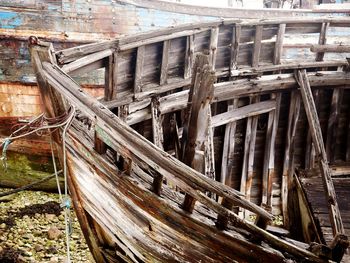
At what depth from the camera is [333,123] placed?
705 cm

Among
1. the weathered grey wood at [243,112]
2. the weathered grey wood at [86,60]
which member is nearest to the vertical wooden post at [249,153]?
the weathered grey wood at [243,112]

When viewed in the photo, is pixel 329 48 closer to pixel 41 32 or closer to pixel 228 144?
pixel 228 144

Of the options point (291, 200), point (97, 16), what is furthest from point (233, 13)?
point (291, 200)

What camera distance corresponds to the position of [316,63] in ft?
22.0

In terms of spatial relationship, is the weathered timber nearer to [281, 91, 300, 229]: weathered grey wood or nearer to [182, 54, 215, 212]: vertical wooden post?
[281, 91, 300, 229]: weathered grey wood

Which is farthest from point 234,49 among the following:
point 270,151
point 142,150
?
point 142,150

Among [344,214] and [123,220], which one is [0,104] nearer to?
[123,220]

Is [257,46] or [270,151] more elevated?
[257,46]

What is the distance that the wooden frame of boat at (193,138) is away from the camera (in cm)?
278

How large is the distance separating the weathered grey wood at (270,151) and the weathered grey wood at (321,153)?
21.7 inches

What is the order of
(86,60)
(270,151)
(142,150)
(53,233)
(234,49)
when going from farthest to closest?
1. (270,151)
2. (53,233)
3. (234,49)
4. (86,60)
5. (142,150)

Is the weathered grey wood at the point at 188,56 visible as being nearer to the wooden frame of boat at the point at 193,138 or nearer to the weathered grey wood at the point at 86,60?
the wooden frame of boat at the point at 193,138

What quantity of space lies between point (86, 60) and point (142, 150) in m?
1.97

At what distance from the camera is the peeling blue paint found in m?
7.39
